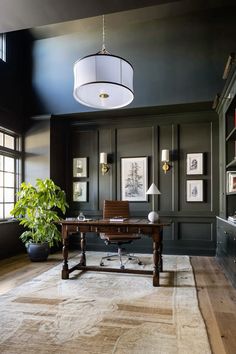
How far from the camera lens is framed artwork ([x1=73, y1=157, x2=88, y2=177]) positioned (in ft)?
18.2

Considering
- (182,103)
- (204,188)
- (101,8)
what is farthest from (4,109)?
(204,188)

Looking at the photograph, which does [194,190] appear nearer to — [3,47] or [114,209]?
[114,209]

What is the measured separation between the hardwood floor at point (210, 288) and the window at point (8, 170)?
96cm

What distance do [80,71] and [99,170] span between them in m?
2.74

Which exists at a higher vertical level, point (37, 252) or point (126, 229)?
point (126, 229)

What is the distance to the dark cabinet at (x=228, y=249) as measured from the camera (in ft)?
10.6

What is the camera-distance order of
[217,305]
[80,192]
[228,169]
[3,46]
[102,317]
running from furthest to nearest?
1. [80,192]
2. [3,46]
3. [228,169]
4. [217,305]
5. [102,317]

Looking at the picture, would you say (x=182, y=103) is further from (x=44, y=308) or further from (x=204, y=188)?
(x=44, y=308)

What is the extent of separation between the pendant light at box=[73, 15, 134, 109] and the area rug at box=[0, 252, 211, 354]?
2.20 m

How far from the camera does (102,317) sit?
2387 millimetres

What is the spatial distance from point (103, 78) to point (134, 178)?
8.86ft

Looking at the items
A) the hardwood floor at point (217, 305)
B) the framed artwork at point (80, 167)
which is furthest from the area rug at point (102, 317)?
the framed artwork at point (80, 167)

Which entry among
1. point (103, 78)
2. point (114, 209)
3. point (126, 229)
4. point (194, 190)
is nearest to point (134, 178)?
point (114, 209)

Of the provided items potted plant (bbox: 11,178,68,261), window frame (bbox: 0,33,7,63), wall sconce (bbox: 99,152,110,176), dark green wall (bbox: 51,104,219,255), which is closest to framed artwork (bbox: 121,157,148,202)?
dark green wall (bbox: 51,104,219,255)
